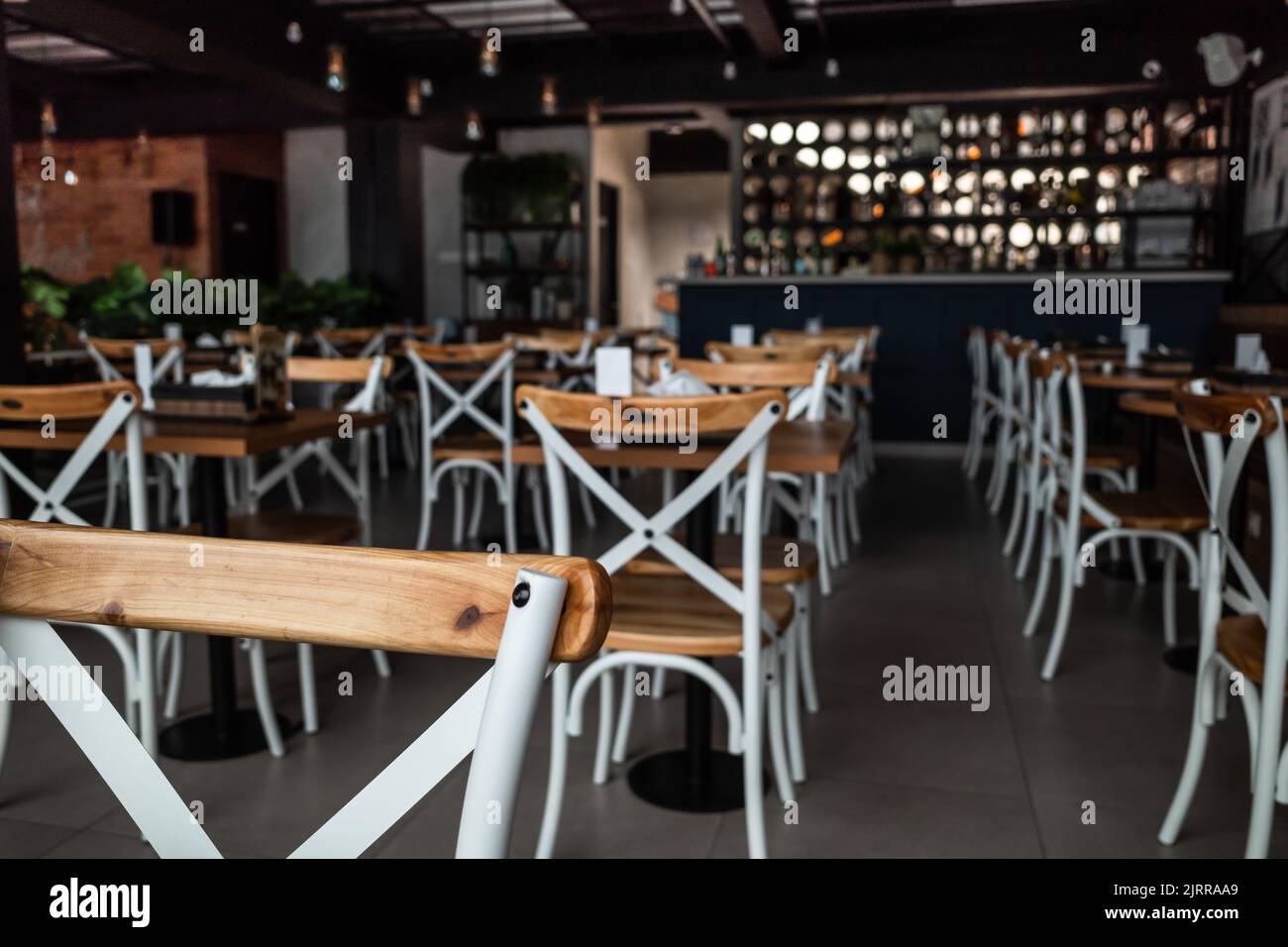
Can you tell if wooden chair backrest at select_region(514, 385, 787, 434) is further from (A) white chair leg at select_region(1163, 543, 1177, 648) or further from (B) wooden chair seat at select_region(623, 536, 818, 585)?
(A) white chair leg at select_region(1163, 543, 1177, 648)

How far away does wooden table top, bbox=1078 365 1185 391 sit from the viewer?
3.71m

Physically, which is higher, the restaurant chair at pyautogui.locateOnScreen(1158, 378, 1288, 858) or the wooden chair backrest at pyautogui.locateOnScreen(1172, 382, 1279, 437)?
the wooden chair backrest at pyautogui.locateOnScreen(1172, 382, 1279, 437)

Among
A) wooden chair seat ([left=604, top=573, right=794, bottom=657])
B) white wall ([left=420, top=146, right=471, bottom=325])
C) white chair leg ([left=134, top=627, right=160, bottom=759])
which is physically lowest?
white chair leg ([left=134, top=627, right=160, bottom=759])

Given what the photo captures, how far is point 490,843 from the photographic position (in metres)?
0.59

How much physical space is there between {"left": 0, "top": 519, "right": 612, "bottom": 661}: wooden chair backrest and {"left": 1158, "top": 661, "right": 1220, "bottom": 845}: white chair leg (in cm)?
179

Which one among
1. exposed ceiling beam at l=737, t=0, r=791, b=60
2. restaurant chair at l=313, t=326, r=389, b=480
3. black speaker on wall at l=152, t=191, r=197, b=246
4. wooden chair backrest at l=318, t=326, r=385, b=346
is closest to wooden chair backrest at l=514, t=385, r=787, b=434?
restaurant chair at l=313, t=326, r=389, b=480

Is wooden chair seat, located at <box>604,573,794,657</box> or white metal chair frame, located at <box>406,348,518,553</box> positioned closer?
wooden chair seat, located at <box>604,573,794,657</box>

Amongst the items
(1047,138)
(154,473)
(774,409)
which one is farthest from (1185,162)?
(774,409)

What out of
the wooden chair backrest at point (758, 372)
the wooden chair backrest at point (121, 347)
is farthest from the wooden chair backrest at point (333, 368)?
the wooden chair backrest at point (121, 347)

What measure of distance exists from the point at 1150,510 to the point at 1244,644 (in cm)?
130

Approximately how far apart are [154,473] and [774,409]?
5.76 metres

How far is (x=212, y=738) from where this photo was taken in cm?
263

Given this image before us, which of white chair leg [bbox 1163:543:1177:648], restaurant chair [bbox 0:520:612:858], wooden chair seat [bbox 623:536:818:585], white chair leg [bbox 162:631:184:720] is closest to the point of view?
restaurant chair [bbox 0:520:612:858]

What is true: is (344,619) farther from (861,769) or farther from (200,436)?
(861,769)
